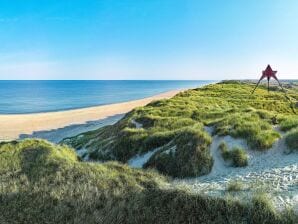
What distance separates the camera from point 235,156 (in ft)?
39.7

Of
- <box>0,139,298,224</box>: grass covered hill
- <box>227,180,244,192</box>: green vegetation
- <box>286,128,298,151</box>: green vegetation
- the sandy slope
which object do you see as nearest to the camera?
<box>0,139,298,224</box>: grass covered hill

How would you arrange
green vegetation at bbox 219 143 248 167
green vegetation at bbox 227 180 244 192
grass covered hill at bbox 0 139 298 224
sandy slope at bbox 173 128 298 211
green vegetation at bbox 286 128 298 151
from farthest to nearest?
green vegetation at bbox 286 128 298 151 → green vegetation at bbox 219 143 248 167 → green vegetation at bbox 227 180 244 192 → sandy slope at bbox 173 128 298 211 → grass covered hill at bbox 0 139 298 224

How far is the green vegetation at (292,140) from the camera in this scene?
12094 millimetres

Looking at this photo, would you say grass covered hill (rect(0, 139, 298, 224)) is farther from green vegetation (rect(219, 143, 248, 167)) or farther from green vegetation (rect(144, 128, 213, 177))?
green vegetation (rect(219, 143, 248, 167))

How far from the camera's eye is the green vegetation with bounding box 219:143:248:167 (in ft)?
38.7

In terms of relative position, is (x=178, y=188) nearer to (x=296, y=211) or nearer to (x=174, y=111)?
(x=296, y=211)

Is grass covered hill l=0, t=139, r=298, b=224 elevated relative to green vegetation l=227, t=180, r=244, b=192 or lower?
lower

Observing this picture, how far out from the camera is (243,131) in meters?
13.9

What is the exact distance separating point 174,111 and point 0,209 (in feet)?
57.3

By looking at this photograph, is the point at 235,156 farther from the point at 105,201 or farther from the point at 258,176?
the point at 105,201

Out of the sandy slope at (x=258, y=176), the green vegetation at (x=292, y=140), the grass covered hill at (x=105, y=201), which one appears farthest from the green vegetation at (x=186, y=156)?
the green vegetation at (x=292, y=140)

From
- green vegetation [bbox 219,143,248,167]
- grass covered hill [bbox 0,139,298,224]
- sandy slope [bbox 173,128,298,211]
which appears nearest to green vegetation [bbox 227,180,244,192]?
sandy slope [bbox 173,128,298,211]

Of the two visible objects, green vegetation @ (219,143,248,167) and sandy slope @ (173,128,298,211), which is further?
green vegetation @ (219,143,248,167)

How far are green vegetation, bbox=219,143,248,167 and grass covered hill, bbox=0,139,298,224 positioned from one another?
8.35ft
